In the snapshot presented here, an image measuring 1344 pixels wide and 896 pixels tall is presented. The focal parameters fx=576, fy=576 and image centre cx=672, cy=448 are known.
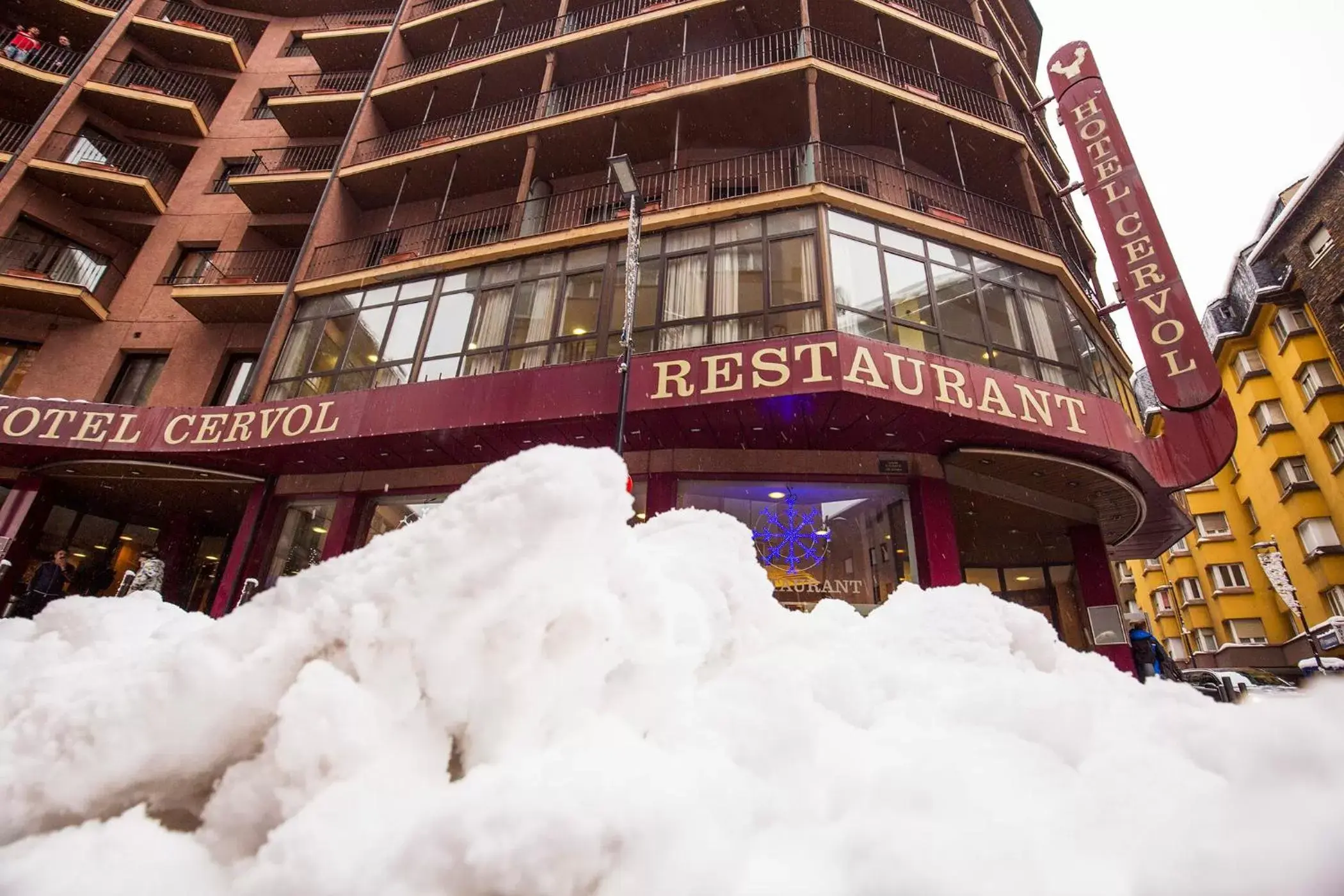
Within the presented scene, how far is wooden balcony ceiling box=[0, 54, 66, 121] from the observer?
56.1 feet

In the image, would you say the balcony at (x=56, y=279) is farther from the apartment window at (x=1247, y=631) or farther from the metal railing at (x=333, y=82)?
the apartment window at (x=1247, y=631)

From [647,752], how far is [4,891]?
103cm

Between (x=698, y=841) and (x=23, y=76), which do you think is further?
(x=23, y=76)

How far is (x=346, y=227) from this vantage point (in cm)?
1625

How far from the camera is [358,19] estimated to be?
20406 millimetres

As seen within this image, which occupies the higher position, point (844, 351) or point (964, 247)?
point (964, 247)

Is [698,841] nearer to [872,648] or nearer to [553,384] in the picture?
[872,648]

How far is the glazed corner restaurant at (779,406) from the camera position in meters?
9.04

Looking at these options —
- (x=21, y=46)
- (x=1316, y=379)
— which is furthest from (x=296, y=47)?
(x=1316, y=379)

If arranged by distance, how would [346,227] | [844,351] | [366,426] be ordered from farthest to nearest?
[346,227] → [366,426] → [844,351]

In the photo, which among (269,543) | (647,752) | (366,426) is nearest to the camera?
(647,752)

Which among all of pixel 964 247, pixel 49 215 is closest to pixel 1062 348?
pixel 964 247

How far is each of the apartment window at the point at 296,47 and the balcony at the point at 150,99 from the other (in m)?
3.24

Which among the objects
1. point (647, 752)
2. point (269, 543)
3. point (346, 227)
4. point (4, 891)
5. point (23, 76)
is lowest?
point (4, 891)
